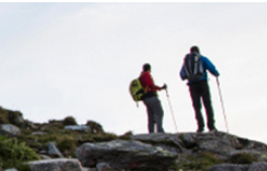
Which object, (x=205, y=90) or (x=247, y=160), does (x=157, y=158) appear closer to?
(x=247, y=160)

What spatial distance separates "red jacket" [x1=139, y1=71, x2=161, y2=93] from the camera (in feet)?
55.1

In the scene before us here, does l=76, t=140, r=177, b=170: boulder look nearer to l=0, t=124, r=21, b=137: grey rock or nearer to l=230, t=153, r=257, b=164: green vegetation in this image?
l=230, t=153, r=257, b=164: green vegetation

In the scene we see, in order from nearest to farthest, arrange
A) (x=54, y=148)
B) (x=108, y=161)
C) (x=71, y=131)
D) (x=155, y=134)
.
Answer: (x=108, y=161), (x=54, y=148), (x=155, y=134), (x=71, y=131)

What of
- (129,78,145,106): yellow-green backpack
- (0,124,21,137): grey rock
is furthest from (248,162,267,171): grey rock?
(0,124,21,137): grey rock

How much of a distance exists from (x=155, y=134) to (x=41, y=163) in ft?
24.5

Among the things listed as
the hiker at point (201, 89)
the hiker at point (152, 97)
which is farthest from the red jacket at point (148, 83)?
the hiker at point (201, 89)

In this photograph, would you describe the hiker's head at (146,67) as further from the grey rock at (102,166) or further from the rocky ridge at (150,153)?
the grey rock at (102,166)

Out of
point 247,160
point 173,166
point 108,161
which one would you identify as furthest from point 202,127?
point 108,161

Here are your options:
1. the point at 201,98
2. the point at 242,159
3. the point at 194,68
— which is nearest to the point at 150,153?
the point at 242,159

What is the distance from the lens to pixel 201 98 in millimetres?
17000

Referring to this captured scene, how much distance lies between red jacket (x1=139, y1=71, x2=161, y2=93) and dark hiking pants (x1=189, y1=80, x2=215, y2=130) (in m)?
1.19

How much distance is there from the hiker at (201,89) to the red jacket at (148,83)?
106 centimetres

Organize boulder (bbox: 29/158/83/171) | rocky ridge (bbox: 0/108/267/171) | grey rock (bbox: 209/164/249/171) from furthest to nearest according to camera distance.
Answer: grey rock (bbox: 209/164/249/171), rocky ridge (bbox: 0/108/267/171), boulder (bbox: 29/158/83/171)

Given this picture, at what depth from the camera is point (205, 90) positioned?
1673 centimetres
